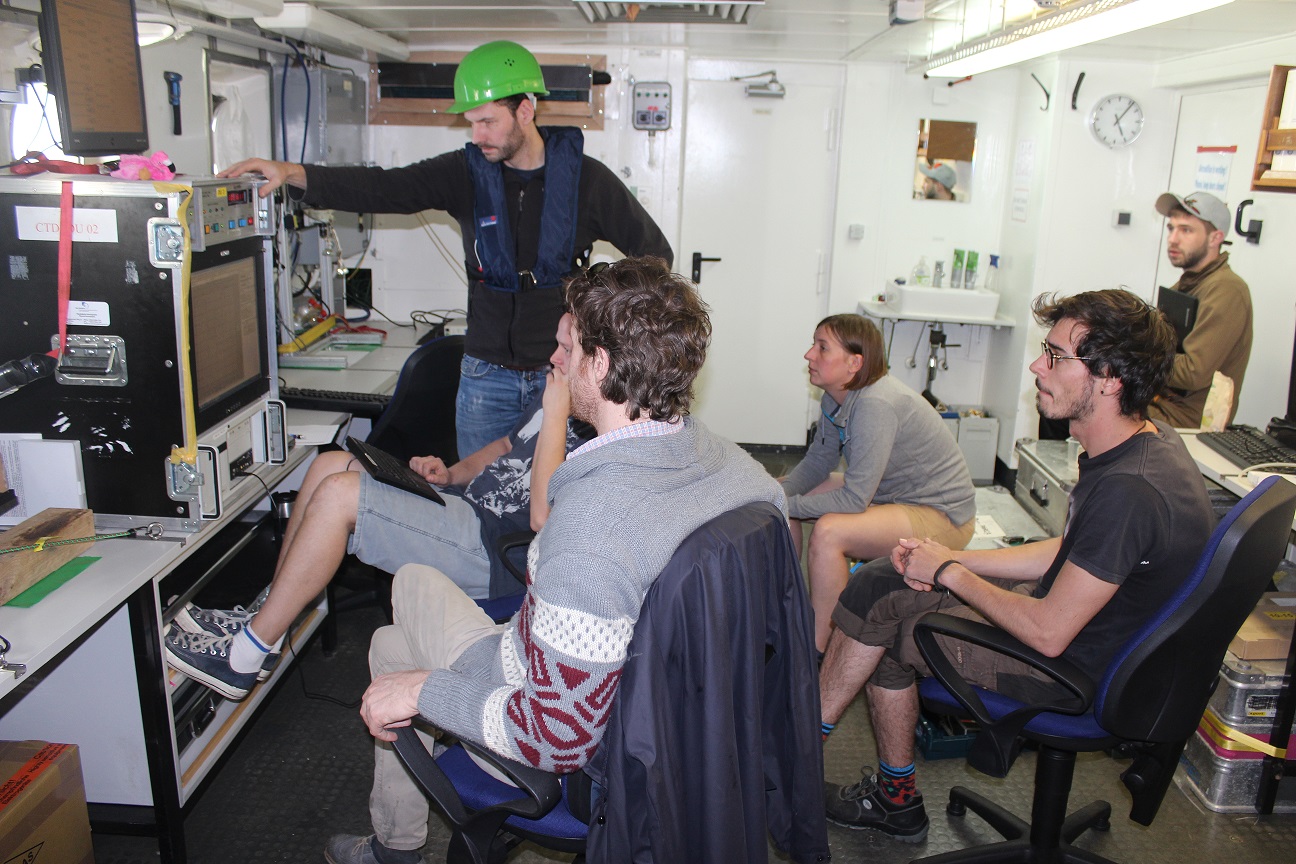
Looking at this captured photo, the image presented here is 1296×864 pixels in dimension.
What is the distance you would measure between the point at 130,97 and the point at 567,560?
Answer: 163 cm

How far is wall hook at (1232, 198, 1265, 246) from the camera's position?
12.6 ft

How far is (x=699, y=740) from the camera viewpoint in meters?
1.38

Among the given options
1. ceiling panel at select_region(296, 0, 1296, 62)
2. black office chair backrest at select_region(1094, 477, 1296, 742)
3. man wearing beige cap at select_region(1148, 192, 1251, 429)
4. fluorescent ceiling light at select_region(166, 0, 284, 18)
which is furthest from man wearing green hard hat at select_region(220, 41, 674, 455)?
man wearing beige cap at select_region(1148, 192, 1251, 429)

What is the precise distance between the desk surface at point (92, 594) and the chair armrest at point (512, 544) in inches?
24.3

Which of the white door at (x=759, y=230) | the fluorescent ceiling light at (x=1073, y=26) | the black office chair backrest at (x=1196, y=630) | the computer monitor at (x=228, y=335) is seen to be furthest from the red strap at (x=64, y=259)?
the white door at (x=759, y=230)

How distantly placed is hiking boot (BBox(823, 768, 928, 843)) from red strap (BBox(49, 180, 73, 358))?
1999 millimetres

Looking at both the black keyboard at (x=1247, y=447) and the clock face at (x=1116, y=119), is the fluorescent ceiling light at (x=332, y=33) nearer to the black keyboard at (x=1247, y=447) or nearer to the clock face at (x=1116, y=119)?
the black keyboard at (x=1247, y=447)

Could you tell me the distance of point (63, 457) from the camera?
1947 millimetres

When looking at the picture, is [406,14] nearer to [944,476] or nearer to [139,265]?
[139,265]

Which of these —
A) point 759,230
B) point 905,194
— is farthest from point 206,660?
point 905,194

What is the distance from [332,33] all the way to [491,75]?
112 centimetres

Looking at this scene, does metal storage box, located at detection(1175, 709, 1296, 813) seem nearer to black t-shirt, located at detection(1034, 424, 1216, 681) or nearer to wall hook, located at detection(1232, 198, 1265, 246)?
black t-shirt, located at detection(1034, 424, 1216, 681)

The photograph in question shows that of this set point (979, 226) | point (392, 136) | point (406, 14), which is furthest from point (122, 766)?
point (979, 226)

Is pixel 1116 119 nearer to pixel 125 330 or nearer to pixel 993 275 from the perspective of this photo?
pixel 993 275
